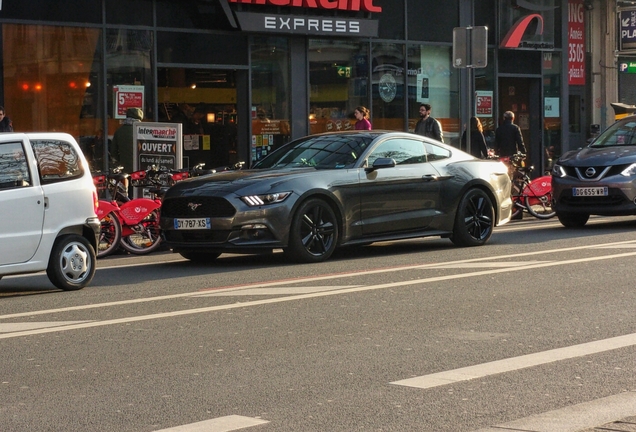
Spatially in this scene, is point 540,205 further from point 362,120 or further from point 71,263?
point 71,263

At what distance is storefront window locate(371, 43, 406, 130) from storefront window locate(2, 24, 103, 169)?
20.9ft

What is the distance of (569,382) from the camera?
6637mm

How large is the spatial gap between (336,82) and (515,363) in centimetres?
1730

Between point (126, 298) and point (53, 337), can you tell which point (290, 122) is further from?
point (53, 337)

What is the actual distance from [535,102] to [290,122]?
7436 millimetres

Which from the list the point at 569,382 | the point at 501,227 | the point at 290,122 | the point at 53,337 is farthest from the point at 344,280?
the point at 290,122

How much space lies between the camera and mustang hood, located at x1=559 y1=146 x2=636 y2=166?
1741 centimetres

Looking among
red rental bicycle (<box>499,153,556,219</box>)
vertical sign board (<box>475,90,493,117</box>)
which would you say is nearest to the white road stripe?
red rental bicycle (<box>499,153,556,219</box>)

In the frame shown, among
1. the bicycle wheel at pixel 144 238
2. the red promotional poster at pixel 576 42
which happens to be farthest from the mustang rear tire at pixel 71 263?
the red promotional poster at pixel 576 42

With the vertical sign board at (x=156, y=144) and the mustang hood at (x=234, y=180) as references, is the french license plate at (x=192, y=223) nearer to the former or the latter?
the mustang hood at (x=234, y=180)

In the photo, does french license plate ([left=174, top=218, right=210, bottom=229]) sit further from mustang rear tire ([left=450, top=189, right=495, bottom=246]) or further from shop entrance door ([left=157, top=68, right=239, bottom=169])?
shop entrance door ([left=157, top=68, right=239, bottom=169])

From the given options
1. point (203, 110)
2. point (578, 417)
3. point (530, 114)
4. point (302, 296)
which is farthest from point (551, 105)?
point (578, 417)

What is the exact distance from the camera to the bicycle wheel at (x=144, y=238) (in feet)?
51.4

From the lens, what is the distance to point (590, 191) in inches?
682
